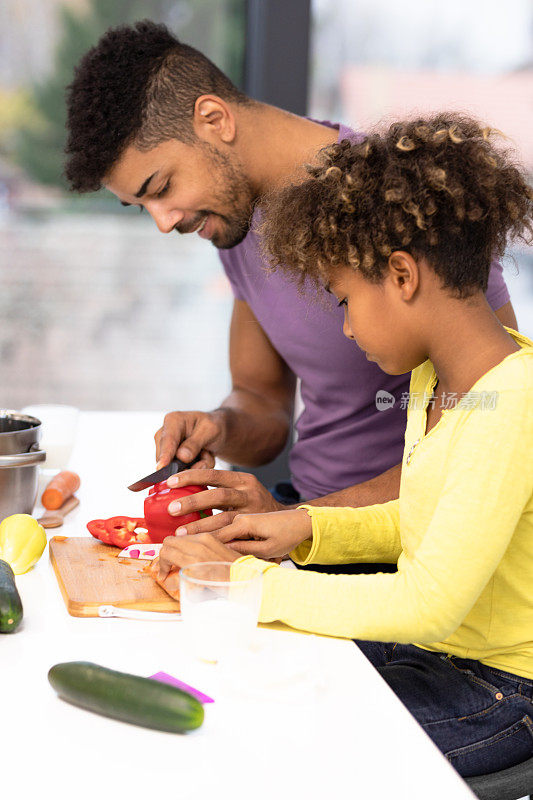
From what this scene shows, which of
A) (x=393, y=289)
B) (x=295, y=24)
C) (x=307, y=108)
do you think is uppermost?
(x=295, y=24)

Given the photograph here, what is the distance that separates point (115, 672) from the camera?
80cm

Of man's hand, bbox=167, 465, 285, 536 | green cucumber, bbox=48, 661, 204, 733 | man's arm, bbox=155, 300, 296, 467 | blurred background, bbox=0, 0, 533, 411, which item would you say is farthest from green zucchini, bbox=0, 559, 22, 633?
blurred background, bbox=0, 0, 533, 411

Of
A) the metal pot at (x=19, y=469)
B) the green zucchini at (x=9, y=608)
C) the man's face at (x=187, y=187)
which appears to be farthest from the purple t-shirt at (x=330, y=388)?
the green zucchini at (x=9, y=608)

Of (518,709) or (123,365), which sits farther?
(123,365)

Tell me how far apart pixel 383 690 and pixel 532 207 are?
0.68 metres

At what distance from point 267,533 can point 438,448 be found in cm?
26

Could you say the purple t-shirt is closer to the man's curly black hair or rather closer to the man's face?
the man's face

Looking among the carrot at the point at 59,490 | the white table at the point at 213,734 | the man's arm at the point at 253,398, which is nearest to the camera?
the white table at the point at 213,734

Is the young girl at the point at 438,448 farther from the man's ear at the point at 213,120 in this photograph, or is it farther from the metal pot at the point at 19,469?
the man's ear at the point at 213,120

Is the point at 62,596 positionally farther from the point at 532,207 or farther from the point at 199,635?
the point at 532,207

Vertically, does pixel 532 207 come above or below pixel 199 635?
above

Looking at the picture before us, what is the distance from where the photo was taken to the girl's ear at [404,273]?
1.08 metres

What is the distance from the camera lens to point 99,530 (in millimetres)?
1281

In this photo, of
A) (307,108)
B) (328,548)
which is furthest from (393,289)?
(307,108)
